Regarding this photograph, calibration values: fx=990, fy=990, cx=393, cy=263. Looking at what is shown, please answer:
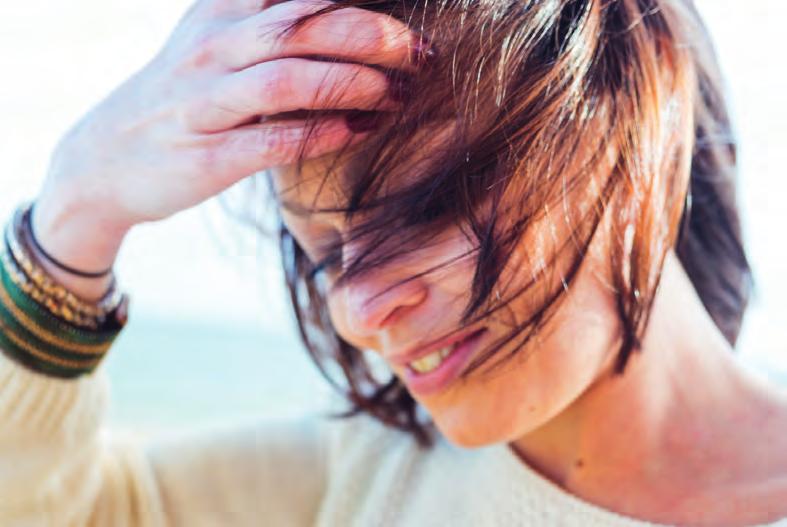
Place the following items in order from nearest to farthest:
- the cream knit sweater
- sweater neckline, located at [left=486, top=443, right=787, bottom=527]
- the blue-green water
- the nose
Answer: the nose → sweater neckline, located at [left=486, top=443, right=787, bottom=527] → the cream knit sweater → the blue-green water

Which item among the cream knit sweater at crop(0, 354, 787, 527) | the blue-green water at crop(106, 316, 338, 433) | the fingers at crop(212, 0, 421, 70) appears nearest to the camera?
the fingers at crop(212, 0, 421, 70)

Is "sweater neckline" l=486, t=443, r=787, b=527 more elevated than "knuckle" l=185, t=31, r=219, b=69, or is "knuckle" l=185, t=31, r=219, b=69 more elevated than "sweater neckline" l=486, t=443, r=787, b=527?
"knuckle" l=185, t=31, r=219, b=69

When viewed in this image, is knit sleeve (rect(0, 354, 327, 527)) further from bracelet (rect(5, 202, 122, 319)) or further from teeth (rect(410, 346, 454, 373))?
teeth (rect(410, 346, 454, 373))

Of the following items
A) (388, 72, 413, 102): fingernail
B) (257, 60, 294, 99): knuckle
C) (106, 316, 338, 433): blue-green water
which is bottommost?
(106, 316, 338, 433): blue-green water

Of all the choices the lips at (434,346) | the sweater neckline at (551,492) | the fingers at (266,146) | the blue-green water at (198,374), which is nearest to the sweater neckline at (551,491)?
the sweater neckline at (551,492)

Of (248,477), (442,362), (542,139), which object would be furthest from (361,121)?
(248,477)

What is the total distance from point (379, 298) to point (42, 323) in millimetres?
415

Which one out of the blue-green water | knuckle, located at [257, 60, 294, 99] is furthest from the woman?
the blue-green water

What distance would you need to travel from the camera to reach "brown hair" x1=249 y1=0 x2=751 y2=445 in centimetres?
81

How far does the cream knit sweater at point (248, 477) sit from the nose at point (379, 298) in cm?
32

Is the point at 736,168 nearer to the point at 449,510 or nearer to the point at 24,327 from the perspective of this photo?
the point at 449,510

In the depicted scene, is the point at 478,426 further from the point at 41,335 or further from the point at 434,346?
the point at 41,335

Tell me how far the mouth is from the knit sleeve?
0.38 metres

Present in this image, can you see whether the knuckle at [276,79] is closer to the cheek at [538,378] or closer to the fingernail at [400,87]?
the fingernail at [400,87]
